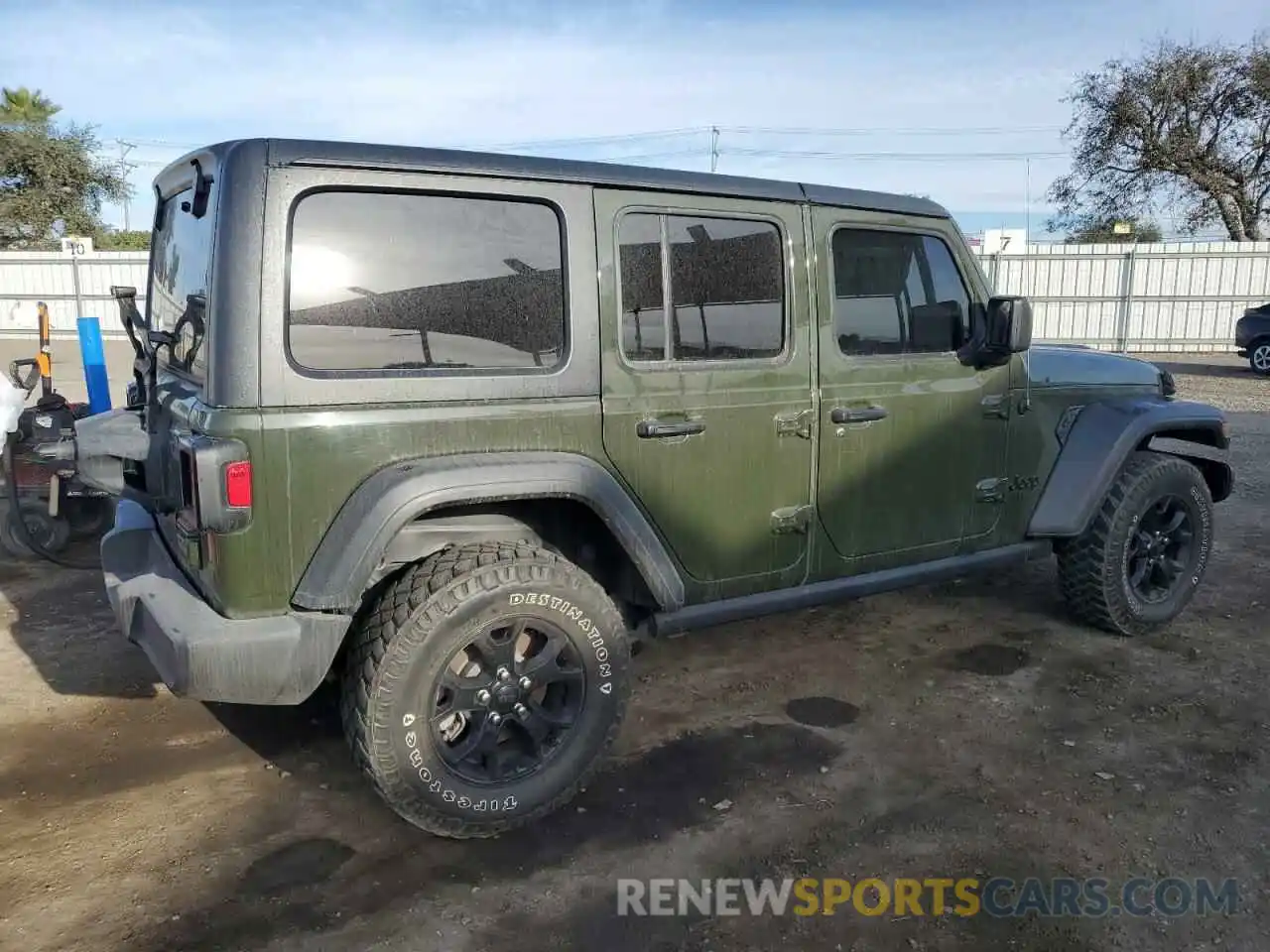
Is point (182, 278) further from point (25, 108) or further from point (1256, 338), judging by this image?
point (25, 108)

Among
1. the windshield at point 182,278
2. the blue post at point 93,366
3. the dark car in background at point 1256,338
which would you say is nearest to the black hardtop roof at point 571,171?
the windshield at point 182,278

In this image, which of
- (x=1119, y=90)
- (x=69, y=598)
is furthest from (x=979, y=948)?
(x=1119, y=90)

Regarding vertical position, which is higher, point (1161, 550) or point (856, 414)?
point (856, 414)

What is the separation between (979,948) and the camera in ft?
8.32

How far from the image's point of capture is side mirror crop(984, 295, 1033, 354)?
3.82 meters

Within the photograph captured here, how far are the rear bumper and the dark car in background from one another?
17.2 m

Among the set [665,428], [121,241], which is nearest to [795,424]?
[665,428]

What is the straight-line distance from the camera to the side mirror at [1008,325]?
3.82 metres

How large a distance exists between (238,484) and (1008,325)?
2.90 meters

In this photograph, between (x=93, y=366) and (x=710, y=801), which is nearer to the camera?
(x=710, y=801)

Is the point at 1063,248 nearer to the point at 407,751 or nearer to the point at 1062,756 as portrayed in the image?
the point at 1062,756

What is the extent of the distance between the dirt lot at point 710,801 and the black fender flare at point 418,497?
0.86 metres

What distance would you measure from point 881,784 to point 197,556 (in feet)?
7.74

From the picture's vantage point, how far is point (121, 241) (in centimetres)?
2931
